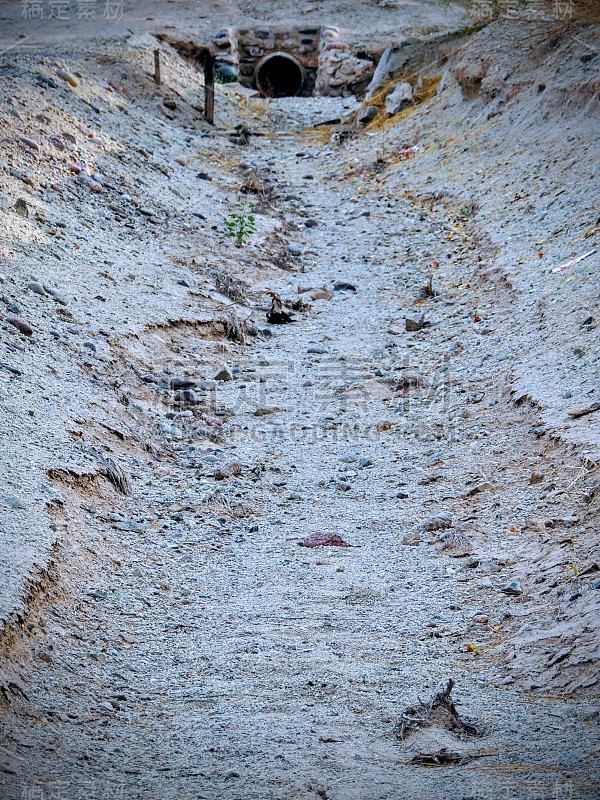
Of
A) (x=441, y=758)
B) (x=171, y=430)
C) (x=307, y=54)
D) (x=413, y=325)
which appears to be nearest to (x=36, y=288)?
(x=171, y=430)

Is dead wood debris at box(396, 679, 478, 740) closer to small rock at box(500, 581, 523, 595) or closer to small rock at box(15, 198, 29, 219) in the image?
small rock at box(500, 581, 523, 595)

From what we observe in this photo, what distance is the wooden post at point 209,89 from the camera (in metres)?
8.62

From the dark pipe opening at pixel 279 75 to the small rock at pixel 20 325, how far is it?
7940mm

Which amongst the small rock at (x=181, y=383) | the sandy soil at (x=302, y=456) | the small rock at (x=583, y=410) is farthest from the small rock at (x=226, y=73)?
the small rock at (x=583, y=410)

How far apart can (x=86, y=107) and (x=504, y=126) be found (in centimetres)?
366

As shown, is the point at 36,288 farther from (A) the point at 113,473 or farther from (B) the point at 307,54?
(B) the point at 307,54

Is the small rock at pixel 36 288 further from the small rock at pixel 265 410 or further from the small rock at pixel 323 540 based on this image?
the small rock at pixel 323 540

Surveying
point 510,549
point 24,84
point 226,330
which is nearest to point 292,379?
point 226,330

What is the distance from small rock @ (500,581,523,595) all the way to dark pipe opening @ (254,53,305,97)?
939 centimetres

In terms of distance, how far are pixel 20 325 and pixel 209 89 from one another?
19.1ft

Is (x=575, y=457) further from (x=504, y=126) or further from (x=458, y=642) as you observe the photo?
(x=504, y=126)

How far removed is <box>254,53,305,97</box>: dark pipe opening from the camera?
1102cm

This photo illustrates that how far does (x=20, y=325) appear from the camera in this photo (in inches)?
151

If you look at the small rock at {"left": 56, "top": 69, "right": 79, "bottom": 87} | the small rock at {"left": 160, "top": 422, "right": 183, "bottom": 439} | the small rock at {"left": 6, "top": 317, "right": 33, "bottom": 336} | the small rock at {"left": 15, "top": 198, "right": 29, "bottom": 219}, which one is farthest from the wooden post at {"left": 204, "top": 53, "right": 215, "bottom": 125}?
the small rock at {"left": 160, "top": 422, "right": 183, "bottom": 439}
